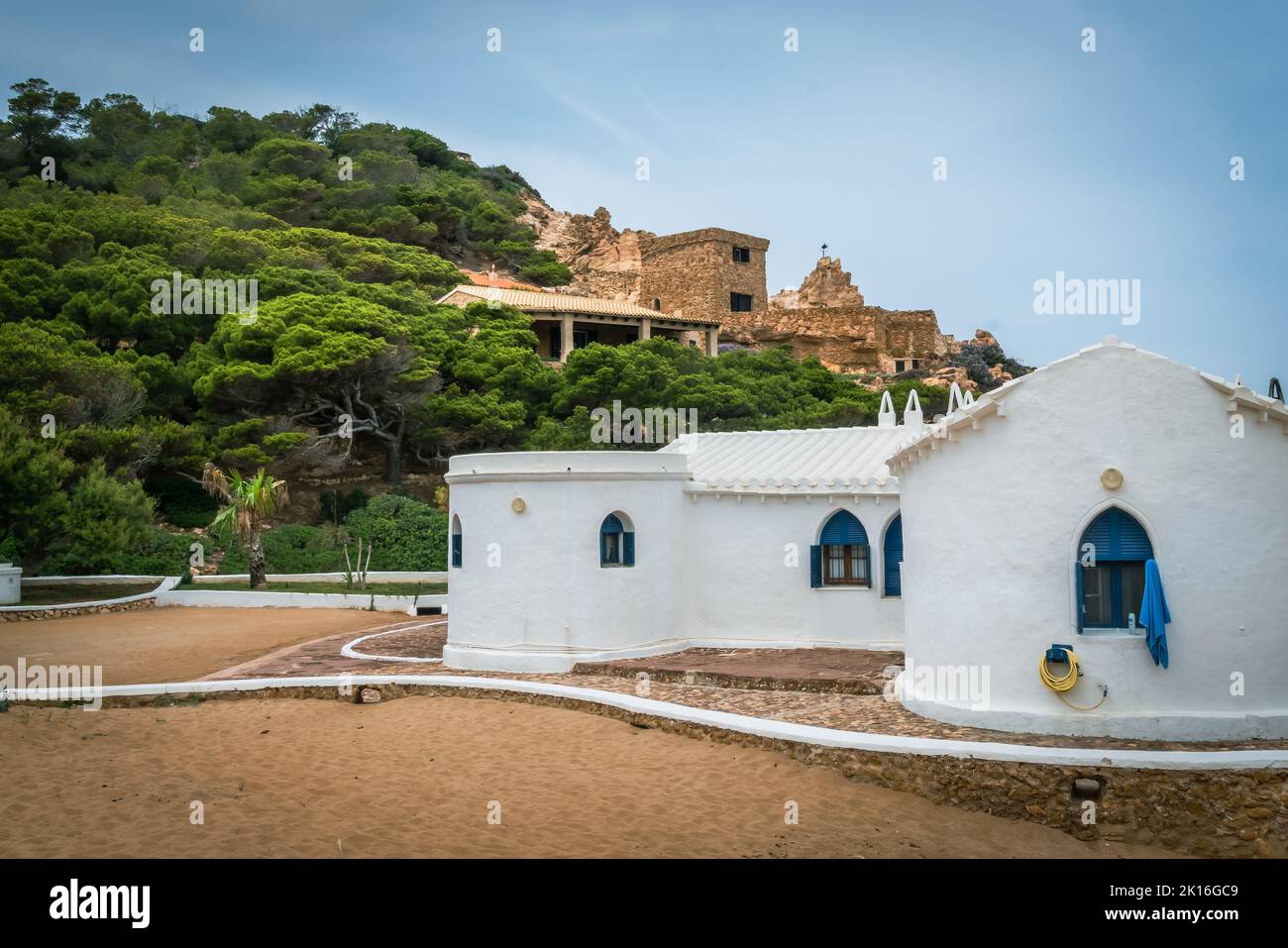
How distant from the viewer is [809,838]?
9.80 metres

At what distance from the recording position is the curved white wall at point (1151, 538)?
10867mm

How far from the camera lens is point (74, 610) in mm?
25312

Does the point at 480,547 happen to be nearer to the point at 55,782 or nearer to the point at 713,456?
the point at 713,456

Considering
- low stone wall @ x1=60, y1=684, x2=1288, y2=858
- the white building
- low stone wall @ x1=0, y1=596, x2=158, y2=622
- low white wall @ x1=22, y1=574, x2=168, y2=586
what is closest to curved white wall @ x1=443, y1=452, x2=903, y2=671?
the white building

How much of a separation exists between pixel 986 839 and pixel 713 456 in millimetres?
10597

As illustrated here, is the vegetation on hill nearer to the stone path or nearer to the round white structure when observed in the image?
the round white structure

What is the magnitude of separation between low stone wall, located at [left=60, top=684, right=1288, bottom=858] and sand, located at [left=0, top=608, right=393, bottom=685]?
12.0 meters

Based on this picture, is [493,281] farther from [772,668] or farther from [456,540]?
[772,668]

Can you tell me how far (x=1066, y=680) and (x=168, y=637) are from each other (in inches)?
720

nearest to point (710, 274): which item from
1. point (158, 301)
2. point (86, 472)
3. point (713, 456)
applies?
point (158, 301)

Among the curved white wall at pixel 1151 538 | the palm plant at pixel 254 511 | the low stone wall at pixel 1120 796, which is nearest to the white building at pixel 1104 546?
the curved white wall at pixel 1151 538

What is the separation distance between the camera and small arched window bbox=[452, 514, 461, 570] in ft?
57.6

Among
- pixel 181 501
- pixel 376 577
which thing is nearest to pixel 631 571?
pixel 376 577

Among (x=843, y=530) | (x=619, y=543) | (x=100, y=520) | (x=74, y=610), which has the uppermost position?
(x=100, y=520)
